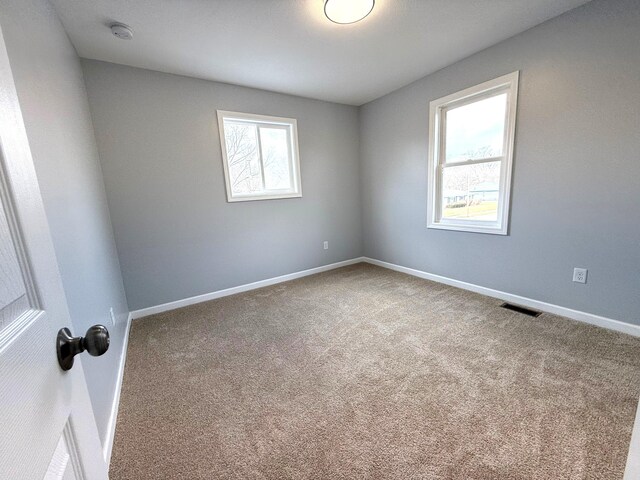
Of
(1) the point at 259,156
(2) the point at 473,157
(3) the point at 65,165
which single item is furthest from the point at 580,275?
(3) the point at 65,165

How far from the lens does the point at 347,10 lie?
1867 millimetres

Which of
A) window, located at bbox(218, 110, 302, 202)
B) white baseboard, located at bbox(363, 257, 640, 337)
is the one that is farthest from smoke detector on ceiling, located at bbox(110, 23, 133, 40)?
white baseboard, located at bbox(363, 257, 640, 337)

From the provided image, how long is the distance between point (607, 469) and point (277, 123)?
12.7 ft

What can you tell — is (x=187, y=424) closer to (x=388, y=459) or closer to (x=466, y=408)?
(x=388, y=459)

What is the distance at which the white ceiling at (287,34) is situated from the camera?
1.88 m

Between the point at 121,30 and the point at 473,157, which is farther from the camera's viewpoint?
the point at 473,157

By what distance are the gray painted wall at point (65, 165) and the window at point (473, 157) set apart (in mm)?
3319

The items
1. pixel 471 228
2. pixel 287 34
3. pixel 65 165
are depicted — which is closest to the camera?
pixel 65 165

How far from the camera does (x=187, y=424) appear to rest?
1.46 m

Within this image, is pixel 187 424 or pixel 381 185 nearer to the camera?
pixel 187 424

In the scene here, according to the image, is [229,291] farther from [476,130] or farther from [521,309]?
[476,130]

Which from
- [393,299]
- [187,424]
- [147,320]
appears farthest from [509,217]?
[147,320]

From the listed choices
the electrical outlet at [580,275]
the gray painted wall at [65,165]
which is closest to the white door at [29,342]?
the gray painted wall at [65,165]

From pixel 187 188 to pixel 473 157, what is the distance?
10.5 ft
